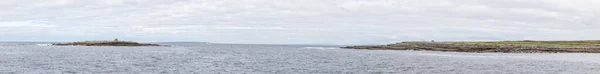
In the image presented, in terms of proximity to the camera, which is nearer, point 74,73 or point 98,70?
point 74,73

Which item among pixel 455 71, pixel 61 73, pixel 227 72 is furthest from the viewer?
pixel 455 71

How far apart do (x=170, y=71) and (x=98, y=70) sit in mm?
5793

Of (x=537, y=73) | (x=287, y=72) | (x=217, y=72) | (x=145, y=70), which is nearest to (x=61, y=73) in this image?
(x=145, y=70)

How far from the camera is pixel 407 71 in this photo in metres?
53.8

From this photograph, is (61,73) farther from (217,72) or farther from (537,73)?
(537,73)

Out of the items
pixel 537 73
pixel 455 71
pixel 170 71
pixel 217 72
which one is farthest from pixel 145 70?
pixel 537 73

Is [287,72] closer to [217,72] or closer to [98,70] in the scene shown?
[217,72]

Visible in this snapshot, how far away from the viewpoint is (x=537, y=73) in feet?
172

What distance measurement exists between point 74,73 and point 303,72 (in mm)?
17979

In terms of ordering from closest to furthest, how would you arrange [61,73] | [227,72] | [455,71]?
[61,73]
[227,72]
[455,71]

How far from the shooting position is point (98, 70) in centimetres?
5128

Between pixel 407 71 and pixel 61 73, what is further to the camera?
pixel 407 71

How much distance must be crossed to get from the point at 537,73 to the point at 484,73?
4.38 metres

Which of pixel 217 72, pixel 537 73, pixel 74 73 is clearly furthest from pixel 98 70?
pixel 537 73
